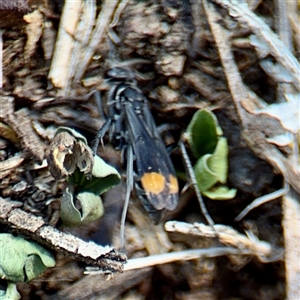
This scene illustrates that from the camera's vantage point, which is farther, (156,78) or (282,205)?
(156,78)

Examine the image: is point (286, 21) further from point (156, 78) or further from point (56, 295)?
point (56, 295)

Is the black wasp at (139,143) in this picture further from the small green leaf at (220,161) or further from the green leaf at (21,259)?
the green leaf at (21,259)

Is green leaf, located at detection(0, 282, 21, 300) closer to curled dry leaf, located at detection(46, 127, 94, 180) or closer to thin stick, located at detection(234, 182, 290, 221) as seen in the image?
curled dry leaf, located at detection(46, 127, 94, 180)

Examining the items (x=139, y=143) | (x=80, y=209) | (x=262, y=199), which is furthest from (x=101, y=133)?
(x=262, y=199)

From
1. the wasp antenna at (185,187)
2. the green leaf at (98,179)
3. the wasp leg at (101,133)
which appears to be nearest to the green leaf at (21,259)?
the green leaf at (98,179)

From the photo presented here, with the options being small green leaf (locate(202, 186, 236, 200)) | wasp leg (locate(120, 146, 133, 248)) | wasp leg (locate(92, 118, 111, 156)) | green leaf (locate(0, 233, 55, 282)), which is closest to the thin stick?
small green leaf (locate(202, 186, 236, 200))

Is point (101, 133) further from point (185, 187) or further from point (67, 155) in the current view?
point (185, 187)

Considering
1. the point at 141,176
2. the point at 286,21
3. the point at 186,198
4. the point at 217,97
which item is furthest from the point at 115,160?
the point at 286,21
